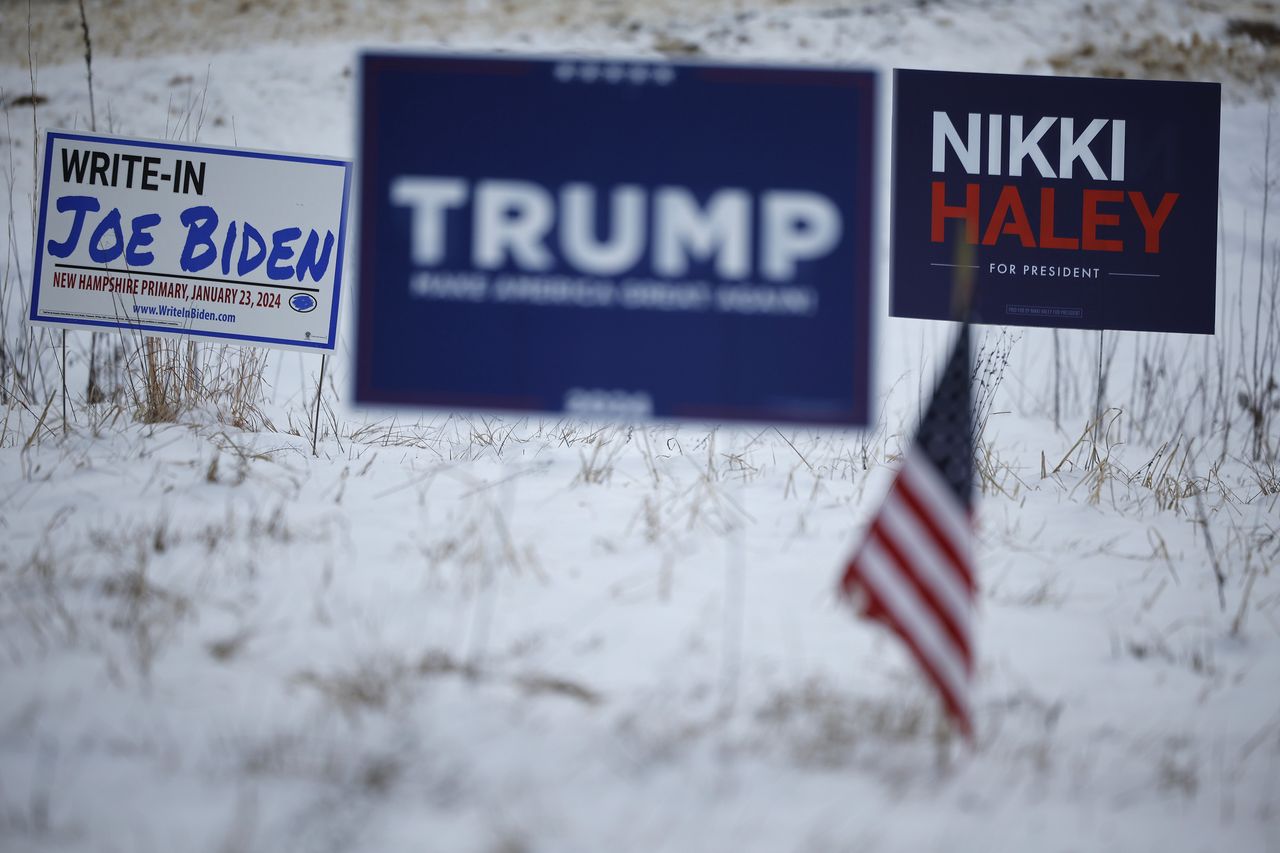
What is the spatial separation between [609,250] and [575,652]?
1066 mm

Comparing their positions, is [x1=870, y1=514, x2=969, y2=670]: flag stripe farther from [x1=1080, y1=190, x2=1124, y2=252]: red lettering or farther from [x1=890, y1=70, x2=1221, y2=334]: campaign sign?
[x1=1080, y1=190, x2=1124, y2=252]: red lettering

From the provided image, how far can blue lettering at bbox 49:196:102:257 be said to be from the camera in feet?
11.8

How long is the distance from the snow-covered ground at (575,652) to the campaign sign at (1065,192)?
0.91m

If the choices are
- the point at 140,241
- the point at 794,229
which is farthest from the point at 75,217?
the point at 794,229

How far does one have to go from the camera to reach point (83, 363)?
245 inches

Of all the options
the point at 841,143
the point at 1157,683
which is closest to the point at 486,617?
the point at 841,143

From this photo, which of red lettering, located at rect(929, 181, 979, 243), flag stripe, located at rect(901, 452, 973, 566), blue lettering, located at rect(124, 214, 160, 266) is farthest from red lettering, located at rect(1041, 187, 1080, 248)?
blue lettering, located at rect(124, 214, 160, 266)

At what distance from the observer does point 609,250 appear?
2.12 metres

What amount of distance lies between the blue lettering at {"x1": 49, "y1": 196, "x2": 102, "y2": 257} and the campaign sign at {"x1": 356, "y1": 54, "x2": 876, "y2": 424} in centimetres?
222

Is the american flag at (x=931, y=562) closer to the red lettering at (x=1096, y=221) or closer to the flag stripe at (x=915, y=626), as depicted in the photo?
the flag stripe at (x=915, y=626)

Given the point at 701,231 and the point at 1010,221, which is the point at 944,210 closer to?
the point at 1010,221

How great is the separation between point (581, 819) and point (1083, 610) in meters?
1.88

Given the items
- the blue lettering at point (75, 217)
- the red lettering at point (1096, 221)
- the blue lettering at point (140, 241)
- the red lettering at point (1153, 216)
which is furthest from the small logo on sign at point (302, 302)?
the red lettering at point (1153, 216)

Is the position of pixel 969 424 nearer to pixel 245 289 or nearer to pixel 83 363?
pixel 245 289
